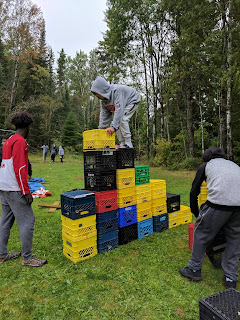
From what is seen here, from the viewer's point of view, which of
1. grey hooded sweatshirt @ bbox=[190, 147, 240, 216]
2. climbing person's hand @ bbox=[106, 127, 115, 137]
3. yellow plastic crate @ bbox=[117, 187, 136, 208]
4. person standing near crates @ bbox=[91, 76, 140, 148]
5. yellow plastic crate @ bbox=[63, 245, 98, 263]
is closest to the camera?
grey hooded sweatshirt @ bbox=[190, 147, 240, 216]

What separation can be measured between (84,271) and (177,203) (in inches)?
104

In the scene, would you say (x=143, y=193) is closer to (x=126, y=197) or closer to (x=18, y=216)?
(x=126, y=197)

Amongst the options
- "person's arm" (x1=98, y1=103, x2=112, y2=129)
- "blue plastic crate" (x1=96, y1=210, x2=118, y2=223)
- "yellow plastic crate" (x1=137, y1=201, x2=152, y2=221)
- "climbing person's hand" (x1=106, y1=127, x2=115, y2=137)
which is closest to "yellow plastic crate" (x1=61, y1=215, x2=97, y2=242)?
"blue plastic crate" (x1=96, y1=210, x2=118, y2=223)

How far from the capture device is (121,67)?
18906 mm

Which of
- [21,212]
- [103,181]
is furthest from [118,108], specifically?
[21,212]

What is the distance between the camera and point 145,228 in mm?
4141

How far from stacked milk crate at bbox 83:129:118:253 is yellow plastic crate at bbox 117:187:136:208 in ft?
0.36

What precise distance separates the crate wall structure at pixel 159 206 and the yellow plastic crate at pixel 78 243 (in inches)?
57.9

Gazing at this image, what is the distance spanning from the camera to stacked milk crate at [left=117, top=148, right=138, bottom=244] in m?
3.75

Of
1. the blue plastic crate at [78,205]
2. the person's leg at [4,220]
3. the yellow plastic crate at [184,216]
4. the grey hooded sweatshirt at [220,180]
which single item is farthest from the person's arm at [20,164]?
the yellow plastic crate at [184,216]

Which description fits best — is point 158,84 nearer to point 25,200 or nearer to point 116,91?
point 116,91

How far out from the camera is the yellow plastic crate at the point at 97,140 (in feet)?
11.5

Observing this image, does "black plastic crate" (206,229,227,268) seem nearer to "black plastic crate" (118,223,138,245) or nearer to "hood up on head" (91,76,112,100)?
"black plastic crate" (118,223,138,245)

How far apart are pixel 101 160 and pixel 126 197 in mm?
855
